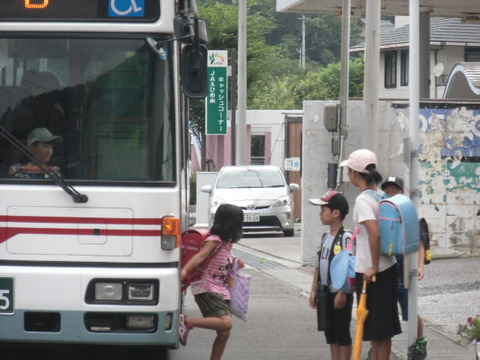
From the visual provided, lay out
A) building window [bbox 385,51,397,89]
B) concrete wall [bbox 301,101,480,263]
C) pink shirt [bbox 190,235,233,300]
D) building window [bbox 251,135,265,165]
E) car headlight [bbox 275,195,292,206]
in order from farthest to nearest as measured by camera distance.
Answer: building window [bbox 385,51,397,89]
building window [bbox 251,135,265,165]
car headlight [bbox 275,195,292,206]
concrete wall [bbox 301,101,480,263]
pink shirt [bbox 190,235,233,300]

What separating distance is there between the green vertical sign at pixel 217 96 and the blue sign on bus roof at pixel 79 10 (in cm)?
2455

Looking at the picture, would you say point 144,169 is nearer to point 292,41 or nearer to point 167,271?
point 167,271

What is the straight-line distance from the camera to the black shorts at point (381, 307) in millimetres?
7988

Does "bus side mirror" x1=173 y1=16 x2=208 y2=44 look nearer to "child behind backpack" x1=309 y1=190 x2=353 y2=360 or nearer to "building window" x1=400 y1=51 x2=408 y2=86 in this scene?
"child behind backpack" x1=309 y1=190 x2=353 y2=360

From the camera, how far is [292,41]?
90062 mm

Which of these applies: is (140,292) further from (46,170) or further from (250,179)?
(250,179)

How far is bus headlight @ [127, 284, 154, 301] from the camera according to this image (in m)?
7.42

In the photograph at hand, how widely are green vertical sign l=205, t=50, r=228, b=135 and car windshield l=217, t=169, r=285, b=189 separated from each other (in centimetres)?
620

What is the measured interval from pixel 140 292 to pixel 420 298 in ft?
22.4

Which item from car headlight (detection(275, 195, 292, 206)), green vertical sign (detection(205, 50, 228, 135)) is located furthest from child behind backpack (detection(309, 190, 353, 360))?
green vertical sign (detection(205, 50, 228, 135))

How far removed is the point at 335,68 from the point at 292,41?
31644 mm

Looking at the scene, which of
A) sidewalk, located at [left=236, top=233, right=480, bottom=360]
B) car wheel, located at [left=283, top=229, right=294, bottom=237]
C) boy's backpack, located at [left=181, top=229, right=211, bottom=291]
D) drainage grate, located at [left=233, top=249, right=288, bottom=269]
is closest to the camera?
boy's backpack, located at [left=181, top=229, right=211, bottom=291]

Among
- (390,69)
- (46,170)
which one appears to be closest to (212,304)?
(46,170)

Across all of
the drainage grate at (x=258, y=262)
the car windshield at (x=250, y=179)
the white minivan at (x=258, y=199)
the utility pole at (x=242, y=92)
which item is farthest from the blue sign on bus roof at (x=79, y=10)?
the utility pole at (x=242, y=92)
